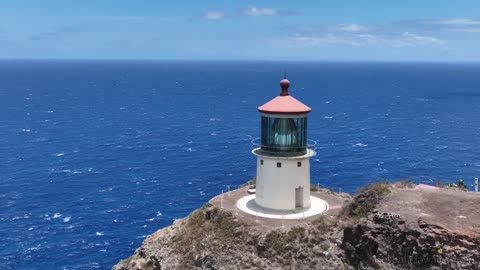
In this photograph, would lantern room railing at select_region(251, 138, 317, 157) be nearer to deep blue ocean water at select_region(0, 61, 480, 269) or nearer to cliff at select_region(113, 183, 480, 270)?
cliff at select_region(113, 183, 480, 270)

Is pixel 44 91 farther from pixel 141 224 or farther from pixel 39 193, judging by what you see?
pixel 141 224

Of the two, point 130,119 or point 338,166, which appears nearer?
point 338,166

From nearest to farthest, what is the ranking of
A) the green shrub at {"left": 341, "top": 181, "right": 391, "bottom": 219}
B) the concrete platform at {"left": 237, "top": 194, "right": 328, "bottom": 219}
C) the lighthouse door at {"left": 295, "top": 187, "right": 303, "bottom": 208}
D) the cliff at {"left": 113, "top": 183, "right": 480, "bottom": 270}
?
the cliff at {"left": 113, "top": 183, "right": 480, "bottom": 270}, the green shrub at {"left": 341, "top": 181, "right": 391, "bottom": 219}, the concrete platform at {"left": 237, "top": 194, "right": 328, "bottom": 219}, the lighthouse door at {"left": 295, "top": 187, "right": 303, "bottom": 208}

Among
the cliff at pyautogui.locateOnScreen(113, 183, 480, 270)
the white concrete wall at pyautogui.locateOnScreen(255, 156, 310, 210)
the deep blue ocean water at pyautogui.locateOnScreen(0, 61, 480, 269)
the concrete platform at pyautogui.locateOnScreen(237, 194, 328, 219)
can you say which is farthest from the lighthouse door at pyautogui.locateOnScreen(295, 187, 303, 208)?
the deep blue ocean water at pyautogui.locateOnScreen(0, 61, 480, 269)

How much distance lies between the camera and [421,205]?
24.4 m

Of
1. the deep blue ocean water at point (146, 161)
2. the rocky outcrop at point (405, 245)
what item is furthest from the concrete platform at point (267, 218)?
the deep blue ocean water at point (146, 161)

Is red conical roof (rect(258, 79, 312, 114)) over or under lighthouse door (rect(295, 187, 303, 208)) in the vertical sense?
over

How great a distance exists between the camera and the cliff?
71.7 feet

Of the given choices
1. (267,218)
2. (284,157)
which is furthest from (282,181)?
(267,218)

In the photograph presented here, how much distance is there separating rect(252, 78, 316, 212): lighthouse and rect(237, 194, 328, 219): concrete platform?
355 mm

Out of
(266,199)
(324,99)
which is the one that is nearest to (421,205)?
(266,199)

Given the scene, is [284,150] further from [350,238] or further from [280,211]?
[350,238]

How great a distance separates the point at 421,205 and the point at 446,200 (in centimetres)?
137

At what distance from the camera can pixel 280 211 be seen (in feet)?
105
